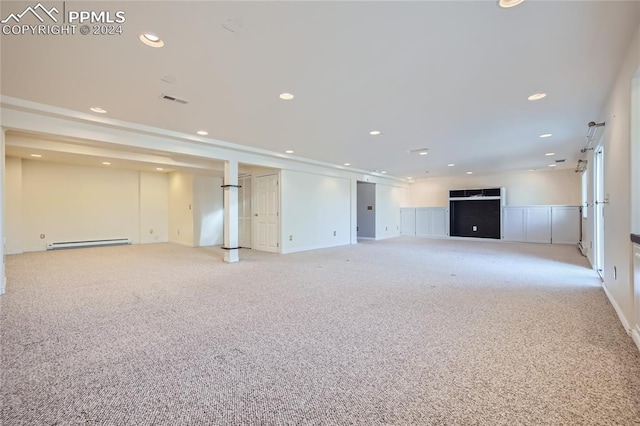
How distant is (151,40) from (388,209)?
392 inches

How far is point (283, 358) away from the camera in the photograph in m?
2.04

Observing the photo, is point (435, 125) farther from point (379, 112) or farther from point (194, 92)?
point (194, 92)

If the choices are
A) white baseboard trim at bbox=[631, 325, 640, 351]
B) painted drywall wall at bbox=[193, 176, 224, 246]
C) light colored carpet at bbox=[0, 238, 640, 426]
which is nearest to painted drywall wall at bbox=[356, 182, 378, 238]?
painted drywall wall at bbox=[193, 176, 224, 246]

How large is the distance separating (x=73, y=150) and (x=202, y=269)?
3.40 m

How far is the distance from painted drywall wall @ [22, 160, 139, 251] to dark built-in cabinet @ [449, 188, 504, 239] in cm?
1103

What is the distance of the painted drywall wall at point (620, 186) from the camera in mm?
2400

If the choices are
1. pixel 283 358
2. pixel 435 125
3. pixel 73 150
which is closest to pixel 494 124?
pixel 435 125

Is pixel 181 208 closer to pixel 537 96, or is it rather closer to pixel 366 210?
pixel 366 210

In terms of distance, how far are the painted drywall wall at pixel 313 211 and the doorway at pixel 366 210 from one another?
1.78m

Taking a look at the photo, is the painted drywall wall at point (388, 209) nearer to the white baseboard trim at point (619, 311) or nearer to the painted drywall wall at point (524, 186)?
the painted drywall wall at point (524, 186)

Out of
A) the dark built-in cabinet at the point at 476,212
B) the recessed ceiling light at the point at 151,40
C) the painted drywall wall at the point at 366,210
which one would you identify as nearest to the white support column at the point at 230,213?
the recessed ceiling light at the point at 151,40

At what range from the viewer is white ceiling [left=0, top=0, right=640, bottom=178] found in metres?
1.95

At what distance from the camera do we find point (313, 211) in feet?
26.3

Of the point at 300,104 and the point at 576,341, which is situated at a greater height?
the point at 300,104
